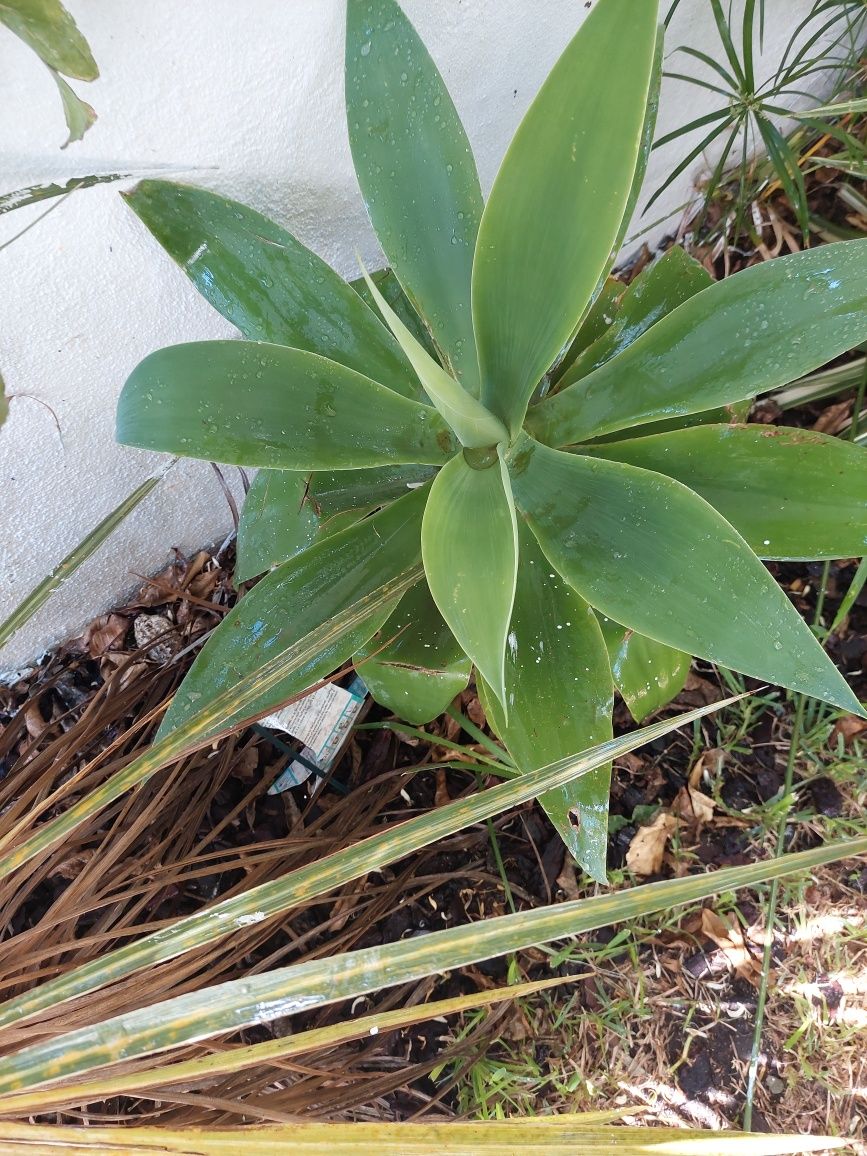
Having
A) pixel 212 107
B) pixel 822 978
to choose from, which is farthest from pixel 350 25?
pixel 822 978

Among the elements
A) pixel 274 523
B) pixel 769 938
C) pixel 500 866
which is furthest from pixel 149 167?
pixel 769 938

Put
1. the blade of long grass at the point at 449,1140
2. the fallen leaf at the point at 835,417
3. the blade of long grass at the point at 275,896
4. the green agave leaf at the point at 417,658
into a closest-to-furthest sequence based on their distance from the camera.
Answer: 1. the blade of long grass at the point at 449,1140
2. the blade of long grass at the point at 275,896
3. the green agave leaf at the point at 417,658
4. the fallen leaf at the point at 835,417

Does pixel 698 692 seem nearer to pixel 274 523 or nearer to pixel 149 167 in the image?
pixel 274 523

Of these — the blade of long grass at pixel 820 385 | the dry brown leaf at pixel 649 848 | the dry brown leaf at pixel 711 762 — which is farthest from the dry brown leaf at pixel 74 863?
the blade of long grass at pixel 820 385

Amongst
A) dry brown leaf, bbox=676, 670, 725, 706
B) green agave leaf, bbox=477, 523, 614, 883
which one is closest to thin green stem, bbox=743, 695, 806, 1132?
dry brown leaf, bbox=676, 670, 725, 706

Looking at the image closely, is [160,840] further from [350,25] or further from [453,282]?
[350,25]

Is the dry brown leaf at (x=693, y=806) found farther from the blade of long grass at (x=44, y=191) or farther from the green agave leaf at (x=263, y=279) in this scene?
the blade of long grass at (x=44, y=191)
